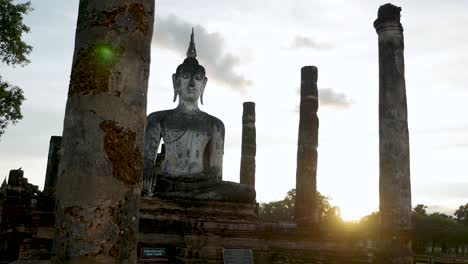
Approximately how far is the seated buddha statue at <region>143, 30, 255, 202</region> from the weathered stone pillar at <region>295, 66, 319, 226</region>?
3827 millimetres

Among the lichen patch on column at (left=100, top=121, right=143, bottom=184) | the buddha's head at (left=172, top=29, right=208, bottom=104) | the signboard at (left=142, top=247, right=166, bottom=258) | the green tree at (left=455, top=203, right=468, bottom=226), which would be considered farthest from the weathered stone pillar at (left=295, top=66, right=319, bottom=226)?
the green tree at (left=455, top=203, right=468, bottom=226)

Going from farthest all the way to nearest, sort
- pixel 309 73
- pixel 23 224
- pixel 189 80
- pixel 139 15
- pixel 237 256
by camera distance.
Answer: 1. pixel 309 73
2. pixel 189 80
3. pixel 237 256
4. pixel 23 224
5. pixel 139 15

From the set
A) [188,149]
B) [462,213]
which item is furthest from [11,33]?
[462,213]

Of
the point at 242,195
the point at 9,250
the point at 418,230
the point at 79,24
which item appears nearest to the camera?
the point at 79,24

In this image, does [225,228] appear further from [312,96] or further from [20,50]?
[20,50]

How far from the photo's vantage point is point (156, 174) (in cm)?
1120

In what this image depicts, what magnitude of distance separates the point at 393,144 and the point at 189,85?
19.1 feet

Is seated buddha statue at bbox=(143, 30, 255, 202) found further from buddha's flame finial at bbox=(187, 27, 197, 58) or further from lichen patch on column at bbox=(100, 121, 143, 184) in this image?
lichen patch on column at bbox=(100, 121, 143, 184)

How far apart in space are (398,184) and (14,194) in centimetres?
785

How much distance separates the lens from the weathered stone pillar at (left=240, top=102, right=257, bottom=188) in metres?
20.8

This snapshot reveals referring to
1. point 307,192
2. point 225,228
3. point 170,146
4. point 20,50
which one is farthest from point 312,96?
point 20,50

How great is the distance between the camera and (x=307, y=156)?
50.9 ft

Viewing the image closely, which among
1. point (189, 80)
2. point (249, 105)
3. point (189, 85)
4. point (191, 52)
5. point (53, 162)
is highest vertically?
point (249, 105)

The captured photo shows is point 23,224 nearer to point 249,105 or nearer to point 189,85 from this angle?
point 189,85
